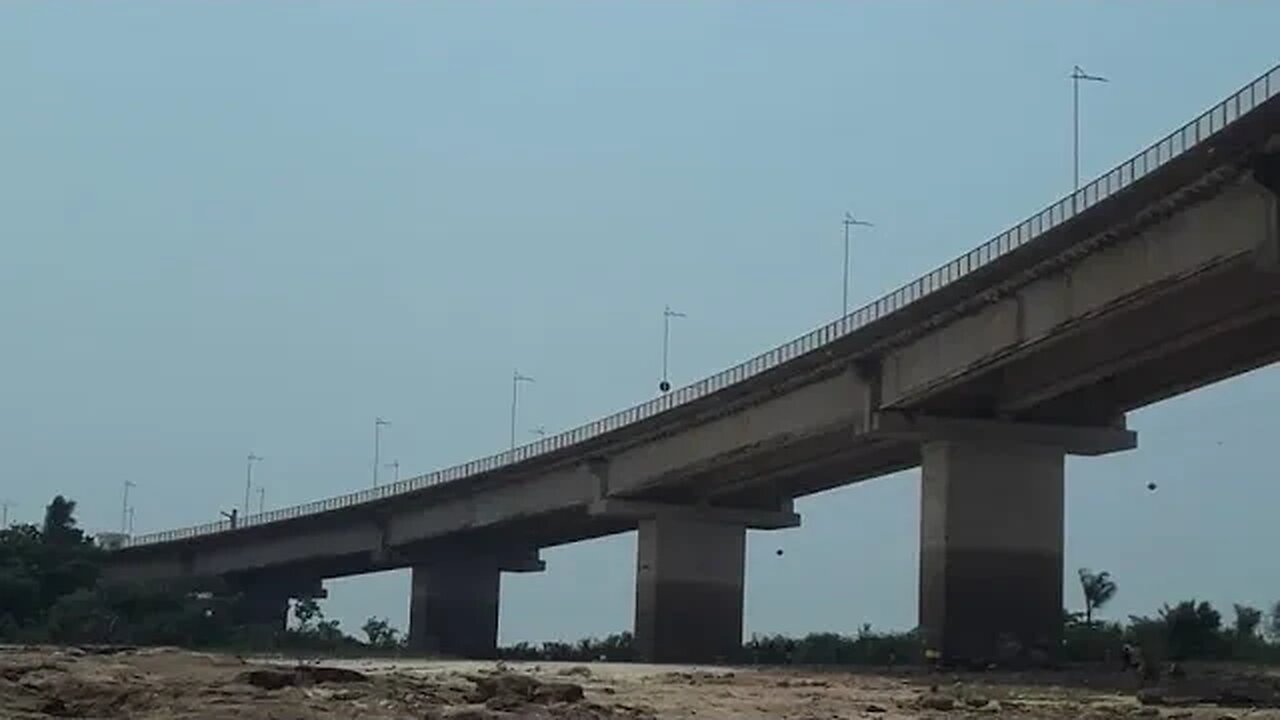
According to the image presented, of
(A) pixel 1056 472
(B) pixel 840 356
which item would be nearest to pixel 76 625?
(B) pixel 840 356

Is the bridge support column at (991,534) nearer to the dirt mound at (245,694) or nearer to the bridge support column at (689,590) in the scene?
the bridge support column at (689,590)

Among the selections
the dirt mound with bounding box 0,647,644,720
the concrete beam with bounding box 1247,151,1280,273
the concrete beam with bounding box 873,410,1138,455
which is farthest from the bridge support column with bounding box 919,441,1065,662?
the dirt mound with bounding box 0,647,644,720

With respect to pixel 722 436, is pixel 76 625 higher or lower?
lower

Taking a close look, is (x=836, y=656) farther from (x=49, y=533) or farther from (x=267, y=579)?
(x=267, y=579)

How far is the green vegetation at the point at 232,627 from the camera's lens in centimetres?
6731

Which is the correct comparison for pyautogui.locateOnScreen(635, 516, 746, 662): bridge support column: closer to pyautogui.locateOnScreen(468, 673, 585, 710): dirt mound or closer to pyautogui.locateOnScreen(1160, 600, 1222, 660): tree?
pyautogui.locateOnScreen(1160, 600, 1222, 660): tree

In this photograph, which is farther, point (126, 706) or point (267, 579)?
point (267, 579)

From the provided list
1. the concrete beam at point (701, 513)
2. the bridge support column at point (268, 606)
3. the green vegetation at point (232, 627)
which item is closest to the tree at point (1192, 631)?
the green vegetation at point (232, 627)

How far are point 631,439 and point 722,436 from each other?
368 inches

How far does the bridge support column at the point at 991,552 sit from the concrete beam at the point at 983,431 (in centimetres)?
30

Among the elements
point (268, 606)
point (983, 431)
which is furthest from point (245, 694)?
point (268, 606)

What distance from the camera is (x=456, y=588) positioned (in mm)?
110375

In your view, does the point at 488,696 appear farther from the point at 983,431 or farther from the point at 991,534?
the point at 983,431

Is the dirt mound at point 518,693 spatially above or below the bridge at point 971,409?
below
